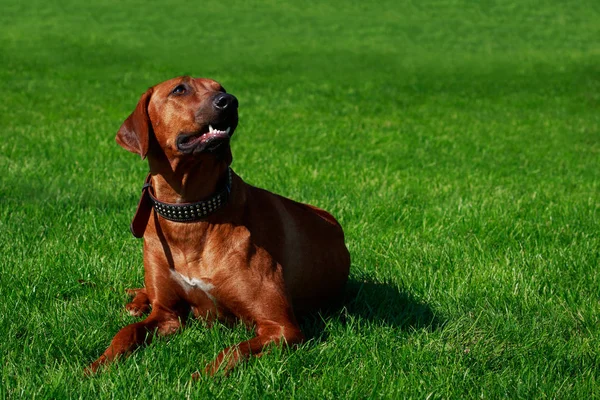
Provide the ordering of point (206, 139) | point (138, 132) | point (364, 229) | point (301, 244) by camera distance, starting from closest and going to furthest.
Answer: point (206, 139), point (138, 132), point (301, 244), point (364, 229)

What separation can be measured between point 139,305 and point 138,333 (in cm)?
54

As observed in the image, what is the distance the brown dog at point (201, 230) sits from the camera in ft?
12.1

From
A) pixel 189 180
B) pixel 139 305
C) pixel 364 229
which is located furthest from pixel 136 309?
pixel 364 229

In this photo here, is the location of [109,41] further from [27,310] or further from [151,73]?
[27,310]

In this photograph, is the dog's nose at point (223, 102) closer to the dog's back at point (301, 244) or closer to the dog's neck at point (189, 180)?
the dog's neck at point (189, 180)

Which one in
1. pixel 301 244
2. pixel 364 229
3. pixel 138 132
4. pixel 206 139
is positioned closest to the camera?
pixel 206 139

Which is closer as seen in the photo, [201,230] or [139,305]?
[201,230]

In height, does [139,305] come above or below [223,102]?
below

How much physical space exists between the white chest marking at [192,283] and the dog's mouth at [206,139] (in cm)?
63

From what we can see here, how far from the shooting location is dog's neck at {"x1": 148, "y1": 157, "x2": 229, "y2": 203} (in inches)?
151

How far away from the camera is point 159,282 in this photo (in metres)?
4.03

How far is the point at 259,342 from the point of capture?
366 centimetres

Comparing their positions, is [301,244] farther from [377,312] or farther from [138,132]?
[138,132]

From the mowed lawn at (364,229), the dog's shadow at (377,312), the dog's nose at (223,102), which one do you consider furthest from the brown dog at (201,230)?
the dog's shadow at (377,312)
